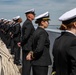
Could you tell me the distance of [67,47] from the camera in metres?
3.28

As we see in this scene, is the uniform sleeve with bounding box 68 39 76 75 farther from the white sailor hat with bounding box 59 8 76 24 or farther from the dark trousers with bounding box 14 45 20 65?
the dark trousers with bounding box 14 45 20 65

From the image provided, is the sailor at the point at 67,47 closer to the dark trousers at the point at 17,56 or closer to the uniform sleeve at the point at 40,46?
the uniform sleeve at the point at 40,46

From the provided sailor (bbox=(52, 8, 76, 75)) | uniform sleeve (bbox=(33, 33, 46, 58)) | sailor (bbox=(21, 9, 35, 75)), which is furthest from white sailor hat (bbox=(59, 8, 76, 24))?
sailor (bbox=(21, 9, 35, 75))

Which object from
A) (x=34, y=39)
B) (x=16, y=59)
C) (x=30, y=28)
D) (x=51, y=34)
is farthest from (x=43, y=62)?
(x=16, y=59)

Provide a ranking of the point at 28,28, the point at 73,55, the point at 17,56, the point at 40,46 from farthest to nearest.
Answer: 1. the point at 17,56
2. the point at 28,28
3. the point at 40,46
4. the point at 73,55

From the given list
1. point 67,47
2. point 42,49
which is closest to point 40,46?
point 42,49

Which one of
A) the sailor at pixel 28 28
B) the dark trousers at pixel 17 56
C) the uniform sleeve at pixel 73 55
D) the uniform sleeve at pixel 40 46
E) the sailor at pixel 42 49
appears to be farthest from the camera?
the dark trousers at pixel 17 56

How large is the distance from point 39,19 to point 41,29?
0.15 meters

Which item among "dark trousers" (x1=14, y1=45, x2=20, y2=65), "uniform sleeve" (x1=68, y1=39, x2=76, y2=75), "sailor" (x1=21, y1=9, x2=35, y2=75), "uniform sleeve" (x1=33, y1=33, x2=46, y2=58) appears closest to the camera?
"uniform sleeve" (x1=68, y1=39, x2=76, y2=75)

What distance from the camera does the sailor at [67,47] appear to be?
3.26 metres

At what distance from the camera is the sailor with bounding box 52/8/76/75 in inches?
128

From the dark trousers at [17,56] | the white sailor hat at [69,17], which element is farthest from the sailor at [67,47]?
the dark trousers at [17,56]

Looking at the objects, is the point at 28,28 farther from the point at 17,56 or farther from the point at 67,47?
the point at 67,47

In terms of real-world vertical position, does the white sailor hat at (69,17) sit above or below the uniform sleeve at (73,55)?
above
